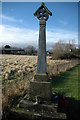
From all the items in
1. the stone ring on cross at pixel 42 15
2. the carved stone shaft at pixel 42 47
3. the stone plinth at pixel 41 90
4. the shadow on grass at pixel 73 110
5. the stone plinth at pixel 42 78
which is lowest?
the shadow on grass at pixel 73 110

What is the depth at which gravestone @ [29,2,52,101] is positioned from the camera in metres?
4.16

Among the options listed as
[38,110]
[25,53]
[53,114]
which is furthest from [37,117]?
[25,53]

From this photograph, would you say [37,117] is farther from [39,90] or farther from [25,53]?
[25,53]

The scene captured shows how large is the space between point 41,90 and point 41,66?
84 centimetres

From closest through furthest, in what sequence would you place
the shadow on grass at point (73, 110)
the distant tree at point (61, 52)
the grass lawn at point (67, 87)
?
1. the shadow on grass at point (73, 110)
2. the grass lawn at point (67, 87)
3. the distant tree at point (61, 52)

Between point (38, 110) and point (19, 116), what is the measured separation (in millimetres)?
615

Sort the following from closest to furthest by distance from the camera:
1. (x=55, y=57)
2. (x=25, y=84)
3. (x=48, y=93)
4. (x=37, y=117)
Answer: (x=37, y=117)
(x=48, y=93)
(x=25, y=84)
(x=55, y=57)

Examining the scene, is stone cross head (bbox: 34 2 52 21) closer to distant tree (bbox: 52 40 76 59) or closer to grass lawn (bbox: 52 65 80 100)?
grass lawn (bbox: 52 65 80 100)

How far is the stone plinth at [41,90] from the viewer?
13.5 feet

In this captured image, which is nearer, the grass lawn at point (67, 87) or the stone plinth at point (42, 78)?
the stone plinth at point (42, 78)

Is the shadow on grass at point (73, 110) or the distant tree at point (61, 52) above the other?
the distant tree at point (61, 52)

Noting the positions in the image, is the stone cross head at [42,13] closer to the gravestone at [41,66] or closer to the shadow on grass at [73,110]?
the gravestone at [41,66]

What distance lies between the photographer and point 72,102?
5023 millimetres

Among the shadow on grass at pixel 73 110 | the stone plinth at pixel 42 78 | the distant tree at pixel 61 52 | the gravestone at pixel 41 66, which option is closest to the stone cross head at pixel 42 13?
the gravestone at pixel 41 66
